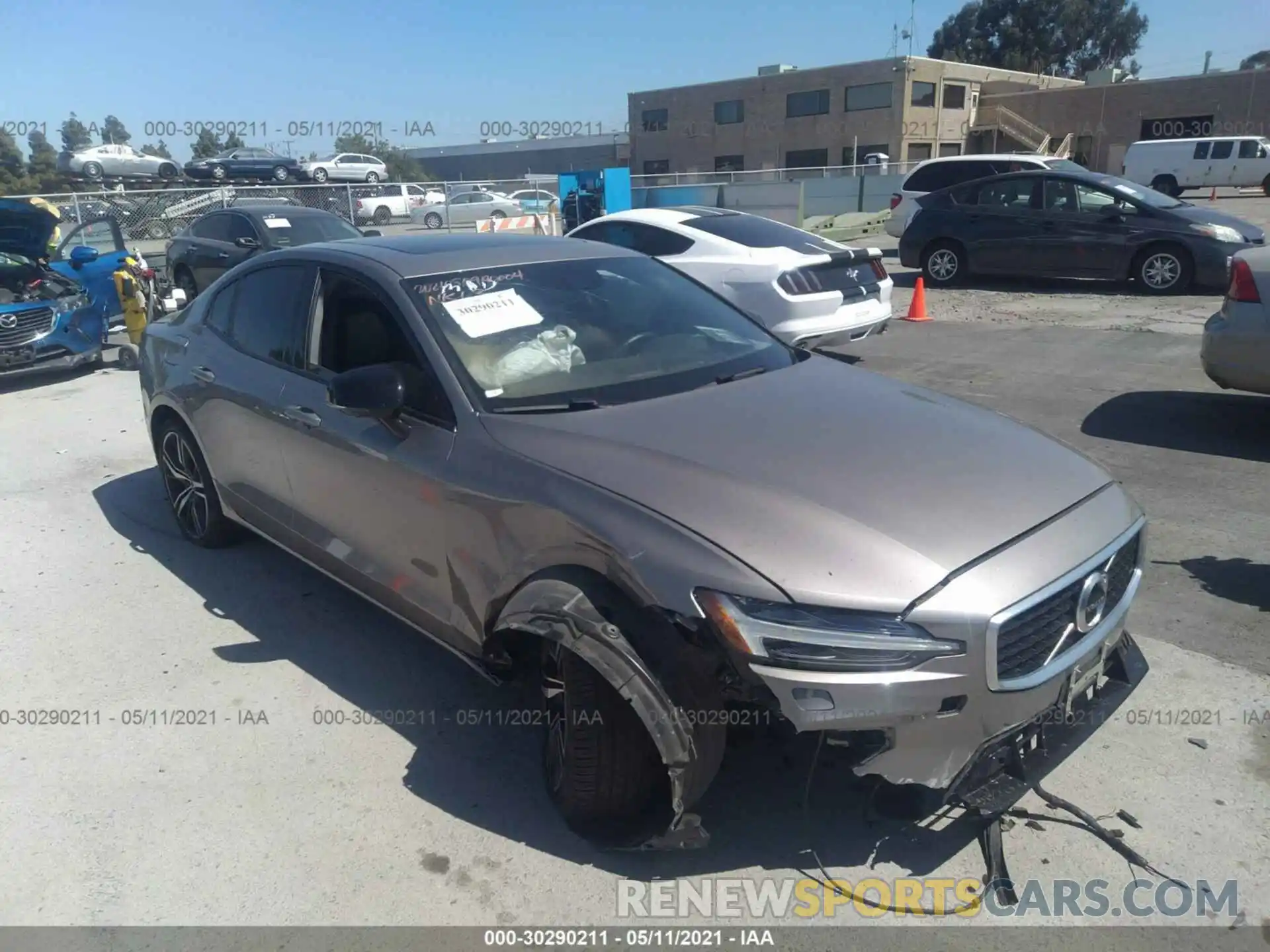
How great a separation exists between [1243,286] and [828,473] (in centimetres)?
511

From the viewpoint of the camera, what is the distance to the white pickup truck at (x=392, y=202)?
28797mm

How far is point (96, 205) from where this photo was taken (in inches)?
830

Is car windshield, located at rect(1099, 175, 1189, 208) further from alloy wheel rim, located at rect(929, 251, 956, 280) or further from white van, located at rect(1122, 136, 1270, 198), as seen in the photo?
white van, located at rect(1122, 136, 1270, 198)

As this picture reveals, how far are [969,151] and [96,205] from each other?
42.6 m

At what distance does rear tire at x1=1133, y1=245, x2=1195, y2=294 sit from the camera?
11938 mm

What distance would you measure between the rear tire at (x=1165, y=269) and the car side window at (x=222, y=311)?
11340 mm

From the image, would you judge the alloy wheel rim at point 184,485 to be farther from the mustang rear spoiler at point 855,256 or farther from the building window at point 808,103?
the building window at point 808,103

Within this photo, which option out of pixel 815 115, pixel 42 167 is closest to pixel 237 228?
pixel 42 167

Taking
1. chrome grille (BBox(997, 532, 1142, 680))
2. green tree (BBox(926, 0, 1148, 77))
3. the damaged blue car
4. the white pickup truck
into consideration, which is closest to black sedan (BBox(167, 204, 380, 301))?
the damaged blue car

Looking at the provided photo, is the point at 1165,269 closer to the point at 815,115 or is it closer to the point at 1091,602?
the point at 1091,602

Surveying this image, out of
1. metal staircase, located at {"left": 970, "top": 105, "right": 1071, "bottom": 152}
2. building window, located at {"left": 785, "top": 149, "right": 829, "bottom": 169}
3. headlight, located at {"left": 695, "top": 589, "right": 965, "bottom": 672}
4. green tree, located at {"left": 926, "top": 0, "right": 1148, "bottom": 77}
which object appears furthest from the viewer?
green tree, located at {"left": 926, "top": 0, "right": 1148, "bottom": 77}

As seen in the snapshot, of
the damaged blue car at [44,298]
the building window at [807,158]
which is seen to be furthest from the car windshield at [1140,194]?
the building window at [807,158]

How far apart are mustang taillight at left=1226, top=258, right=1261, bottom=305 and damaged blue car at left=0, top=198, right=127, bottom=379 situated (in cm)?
1050

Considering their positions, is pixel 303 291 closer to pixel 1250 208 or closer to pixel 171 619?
pixel 171 619
